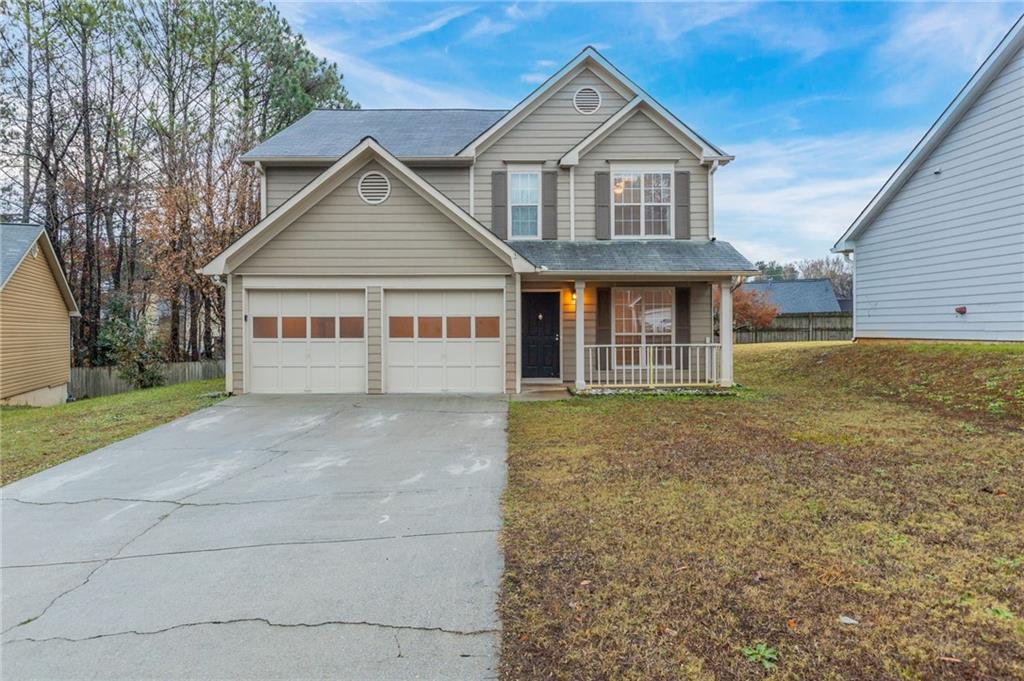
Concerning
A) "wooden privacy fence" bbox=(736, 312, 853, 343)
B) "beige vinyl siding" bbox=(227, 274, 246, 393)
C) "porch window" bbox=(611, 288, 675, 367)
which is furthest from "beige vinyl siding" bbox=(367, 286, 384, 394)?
"wooden privacy fence" bbox=(736, 312, 853, 343)

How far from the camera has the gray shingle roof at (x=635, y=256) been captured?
10898mm

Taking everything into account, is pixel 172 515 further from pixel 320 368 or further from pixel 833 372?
pixel 833 372

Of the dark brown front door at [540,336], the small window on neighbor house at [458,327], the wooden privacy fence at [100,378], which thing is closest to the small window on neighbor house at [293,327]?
the small window on neighbor house at [458,327]

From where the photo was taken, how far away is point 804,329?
27.6m

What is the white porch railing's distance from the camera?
37.6 feet

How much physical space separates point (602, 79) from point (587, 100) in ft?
2.05

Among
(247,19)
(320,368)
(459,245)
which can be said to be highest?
(247,19)

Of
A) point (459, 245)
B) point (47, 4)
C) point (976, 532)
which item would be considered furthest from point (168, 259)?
point (976, 532)

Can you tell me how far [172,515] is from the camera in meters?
4.48

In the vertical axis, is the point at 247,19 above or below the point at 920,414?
above

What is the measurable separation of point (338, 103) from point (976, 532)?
84.6 ft

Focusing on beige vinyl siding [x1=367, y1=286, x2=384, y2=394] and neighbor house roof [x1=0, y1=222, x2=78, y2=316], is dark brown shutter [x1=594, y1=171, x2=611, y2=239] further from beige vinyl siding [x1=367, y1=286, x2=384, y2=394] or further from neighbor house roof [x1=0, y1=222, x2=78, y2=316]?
neighbor house roof [x1=0, y1=222, x2=78, y2=316]

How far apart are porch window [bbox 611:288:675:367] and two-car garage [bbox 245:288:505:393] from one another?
11.0ft

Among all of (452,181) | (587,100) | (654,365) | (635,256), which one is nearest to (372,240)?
(452,181)
